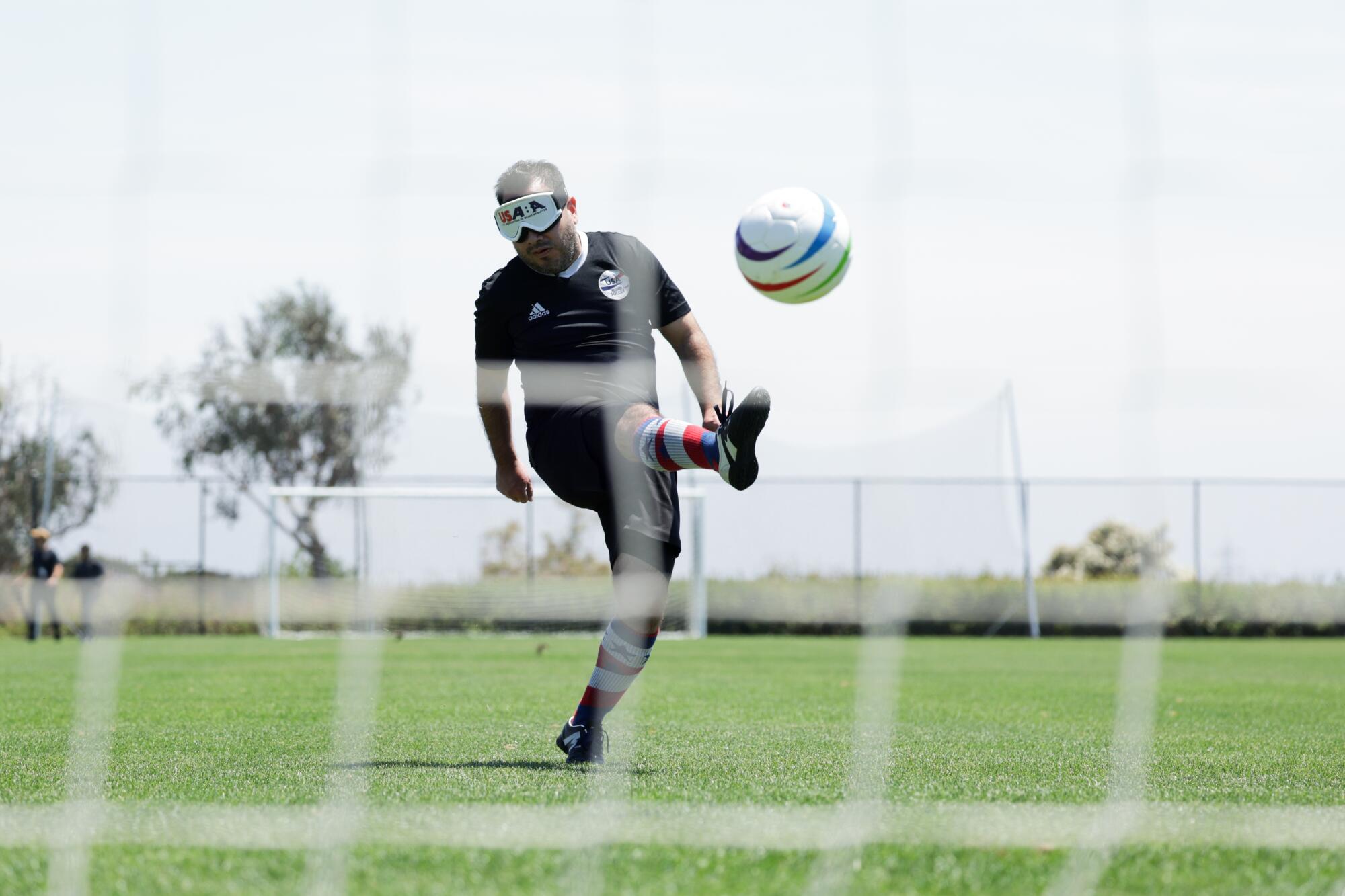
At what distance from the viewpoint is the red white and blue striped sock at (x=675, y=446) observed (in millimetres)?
4484

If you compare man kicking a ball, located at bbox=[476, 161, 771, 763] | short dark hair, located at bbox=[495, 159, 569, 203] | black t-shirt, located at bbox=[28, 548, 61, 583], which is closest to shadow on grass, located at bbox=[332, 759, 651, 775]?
man kicking a ball, located at bbox=[476, 161, 771, 763]

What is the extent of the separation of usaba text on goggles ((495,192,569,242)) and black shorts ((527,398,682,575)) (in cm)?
59

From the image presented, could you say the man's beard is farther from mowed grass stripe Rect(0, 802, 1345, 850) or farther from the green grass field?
mowed grass stripe Rect(0, 802, 1345, 850)

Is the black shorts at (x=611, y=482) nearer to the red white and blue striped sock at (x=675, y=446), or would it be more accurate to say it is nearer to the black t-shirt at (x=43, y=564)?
the red white and blue striped sock at (x=675, y=446)

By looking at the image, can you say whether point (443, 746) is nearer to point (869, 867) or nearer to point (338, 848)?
point (338, 848)

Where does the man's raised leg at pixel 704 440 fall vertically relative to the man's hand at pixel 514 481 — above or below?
above

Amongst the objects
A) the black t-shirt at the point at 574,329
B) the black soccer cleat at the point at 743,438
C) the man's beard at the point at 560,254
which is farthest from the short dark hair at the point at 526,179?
the black soccer cleat at the point at 743,438

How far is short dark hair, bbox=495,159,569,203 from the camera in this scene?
464 centimetres

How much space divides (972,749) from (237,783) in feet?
8.56

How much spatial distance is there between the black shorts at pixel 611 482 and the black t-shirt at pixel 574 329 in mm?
73

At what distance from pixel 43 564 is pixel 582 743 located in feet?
53.8

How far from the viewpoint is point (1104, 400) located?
5812 mm

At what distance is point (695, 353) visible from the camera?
507 cm

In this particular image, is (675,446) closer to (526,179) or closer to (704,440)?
(704,440)
